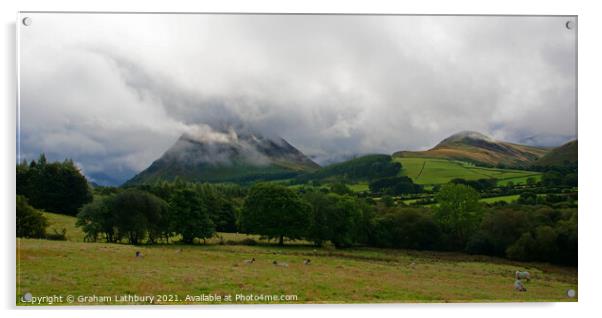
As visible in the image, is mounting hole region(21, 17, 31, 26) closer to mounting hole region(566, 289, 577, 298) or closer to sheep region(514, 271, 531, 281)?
sheep region(514, 271, 531, 281)

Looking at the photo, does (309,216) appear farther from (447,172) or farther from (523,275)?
(523,275)

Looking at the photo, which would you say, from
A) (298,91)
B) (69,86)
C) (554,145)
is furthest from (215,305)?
(554,145)

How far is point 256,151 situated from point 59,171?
3947 mm

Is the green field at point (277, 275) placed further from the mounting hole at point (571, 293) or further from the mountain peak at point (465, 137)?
the mountain peak at point (465, 137)

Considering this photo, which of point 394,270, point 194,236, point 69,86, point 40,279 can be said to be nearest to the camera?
point 40,279

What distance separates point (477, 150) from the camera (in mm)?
8234

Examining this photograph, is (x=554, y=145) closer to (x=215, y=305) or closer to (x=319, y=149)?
(x=319, y=149)

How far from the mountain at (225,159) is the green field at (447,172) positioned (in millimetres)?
2060

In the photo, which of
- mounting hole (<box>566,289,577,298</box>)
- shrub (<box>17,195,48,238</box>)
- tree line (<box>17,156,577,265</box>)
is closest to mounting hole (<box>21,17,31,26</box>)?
tree line (<box>17,156,577,265</box>)

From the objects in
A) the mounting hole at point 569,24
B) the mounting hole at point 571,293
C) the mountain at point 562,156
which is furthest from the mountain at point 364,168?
the mounting hole at point 569,24

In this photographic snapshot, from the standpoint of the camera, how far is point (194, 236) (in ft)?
32.0

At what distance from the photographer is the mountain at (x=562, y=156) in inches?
307

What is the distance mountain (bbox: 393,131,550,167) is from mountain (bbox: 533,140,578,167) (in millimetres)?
129

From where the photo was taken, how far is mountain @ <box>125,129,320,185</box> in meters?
8.19
